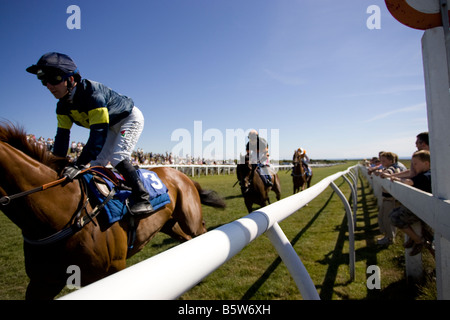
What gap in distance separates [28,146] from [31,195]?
0.49 metres

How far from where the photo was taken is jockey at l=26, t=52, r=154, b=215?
2.00 meters

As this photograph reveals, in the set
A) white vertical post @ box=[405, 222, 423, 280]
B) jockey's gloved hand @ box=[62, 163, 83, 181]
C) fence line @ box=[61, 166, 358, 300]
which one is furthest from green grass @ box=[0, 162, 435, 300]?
fence line @ box=[61, 166, 358, 300]

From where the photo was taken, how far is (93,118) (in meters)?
2.09

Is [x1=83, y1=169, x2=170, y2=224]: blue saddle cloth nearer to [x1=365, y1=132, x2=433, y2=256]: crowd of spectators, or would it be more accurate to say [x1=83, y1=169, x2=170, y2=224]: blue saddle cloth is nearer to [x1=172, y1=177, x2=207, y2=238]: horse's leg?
[x1=172, y1=177, x2=207, y2=238]: horse's leg

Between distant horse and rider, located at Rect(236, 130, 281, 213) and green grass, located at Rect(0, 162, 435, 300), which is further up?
distant horse and rider, located at Rect(236, 130, 281, 213)

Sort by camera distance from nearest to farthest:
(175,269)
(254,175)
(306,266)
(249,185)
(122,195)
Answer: (175,269), (122,195), (306,266), (249,185), (254,175)

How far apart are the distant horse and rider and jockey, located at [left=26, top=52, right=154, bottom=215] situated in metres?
3.05

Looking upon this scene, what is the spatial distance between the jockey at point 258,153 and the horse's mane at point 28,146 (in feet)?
12.9

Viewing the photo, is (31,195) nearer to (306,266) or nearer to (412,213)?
(306,266)

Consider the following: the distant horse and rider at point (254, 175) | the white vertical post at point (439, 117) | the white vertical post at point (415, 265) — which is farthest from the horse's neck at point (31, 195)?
the distant horse and rider at point (254, 175)

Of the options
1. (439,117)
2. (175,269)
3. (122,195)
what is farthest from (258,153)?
(175,269)

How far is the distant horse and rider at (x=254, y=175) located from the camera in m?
5.42
